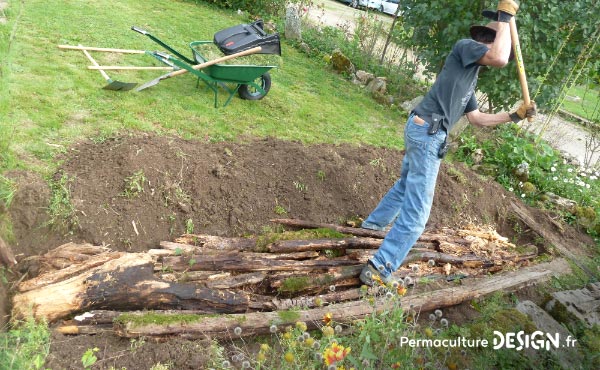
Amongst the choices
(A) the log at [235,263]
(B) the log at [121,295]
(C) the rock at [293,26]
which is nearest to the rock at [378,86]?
(C) the rock at [293,26]

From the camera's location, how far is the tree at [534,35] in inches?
251

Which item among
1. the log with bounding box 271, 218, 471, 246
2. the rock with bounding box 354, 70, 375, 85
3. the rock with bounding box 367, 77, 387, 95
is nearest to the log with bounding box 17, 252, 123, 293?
the log with bounding box 271, 218, 471, 246

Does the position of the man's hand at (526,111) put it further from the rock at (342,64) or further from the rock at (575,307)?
the rock at (342,64)

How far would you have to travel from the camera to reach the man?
10.7ft

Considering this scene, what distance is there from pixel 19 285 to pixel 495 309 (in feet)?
11.6

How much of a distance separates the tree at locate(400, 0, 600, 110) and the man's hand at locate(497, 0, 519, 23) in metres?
3.28

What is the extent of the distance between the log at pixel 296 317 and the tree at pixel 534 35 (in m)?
3.50

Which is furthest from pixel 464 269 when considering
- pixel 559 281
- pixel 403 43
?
pixel 403 43

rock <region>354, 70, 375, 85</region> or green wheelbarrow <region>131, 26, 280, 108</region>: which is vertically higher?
green wheelbarrow <region>131, 26, 280, 108</region>

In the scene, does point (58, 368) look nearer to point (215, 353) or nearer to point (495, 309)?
point (215, 353)

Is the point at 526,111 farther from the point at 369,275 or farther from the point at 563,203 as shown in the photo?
the point at 563,203

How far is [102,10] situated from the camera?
26.5ft

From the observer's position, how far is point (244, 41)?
19.6 ft

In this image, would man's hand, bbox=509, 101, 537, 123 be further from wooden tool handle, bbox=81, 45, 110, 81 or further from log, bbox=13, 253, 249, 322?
wooden tool handle, bbox=81, 45, 110, 81
